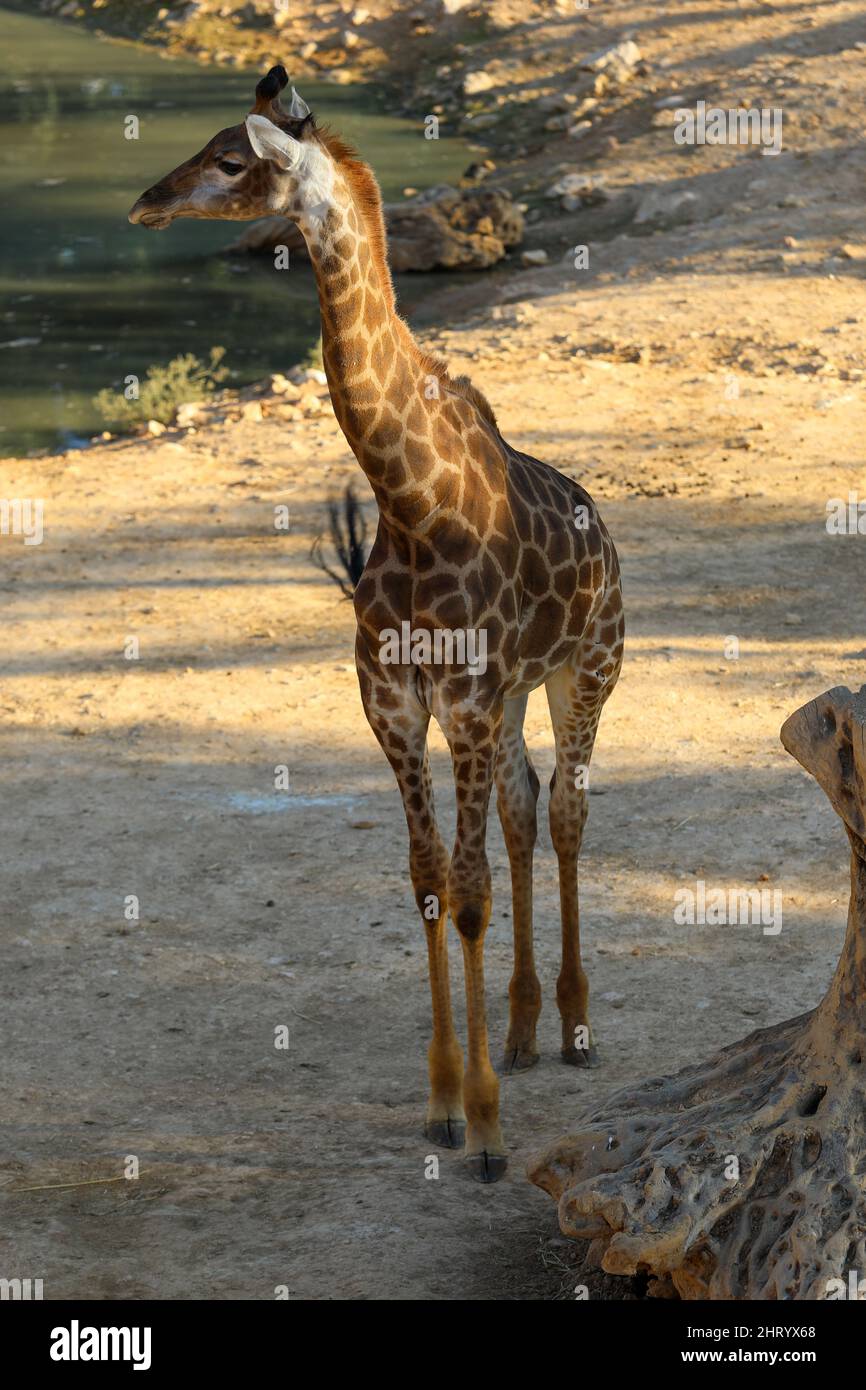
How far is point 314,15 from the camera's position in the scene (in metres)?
28.7

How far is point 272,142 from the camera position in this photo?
5.07m

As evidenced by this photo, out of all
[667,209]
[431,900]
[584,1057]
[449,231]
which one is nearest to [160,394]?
[449,231]

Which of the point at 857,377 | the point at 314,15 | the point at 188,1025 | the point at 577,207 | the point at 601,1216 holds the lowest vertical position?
the point at 188,1025

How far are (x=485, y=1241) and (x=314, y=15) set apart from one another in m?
26.6

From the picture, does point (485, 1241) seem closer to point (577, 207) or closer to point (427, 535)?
point (427, 535)

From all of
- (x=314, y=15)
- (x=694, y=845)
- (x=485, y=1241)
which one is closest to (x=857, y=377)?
(x=694, y=845)

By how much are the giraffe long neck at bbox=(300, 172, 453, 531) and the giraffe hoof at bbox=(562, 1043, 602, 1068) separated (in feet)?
6.95

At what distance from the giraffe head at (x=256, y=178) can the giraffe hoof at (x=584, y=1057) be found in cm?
310

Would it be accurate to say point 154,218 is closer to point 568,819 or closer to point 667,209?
point 568,819

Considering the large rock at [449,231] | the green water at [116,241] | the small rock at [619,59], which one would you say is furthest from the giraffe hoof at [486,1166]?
the small rock at [619,59]

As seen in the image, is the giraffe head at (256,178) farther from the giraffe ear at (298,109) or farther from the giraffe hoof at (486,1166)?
the giraffe hoof at (486,1166)

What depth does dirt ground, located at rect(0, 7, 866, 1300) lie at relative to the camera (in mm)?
5652

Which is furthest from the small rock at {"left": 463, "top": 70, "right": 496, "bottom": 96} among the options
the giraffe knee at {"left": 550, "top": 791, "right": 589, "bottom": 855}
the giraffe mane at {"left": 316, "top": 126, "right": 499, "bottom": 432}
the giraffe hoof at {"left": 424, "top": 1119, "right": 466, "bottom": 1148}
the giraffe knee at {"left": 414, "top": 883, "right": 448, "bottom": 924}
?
the giraffe hoof at {"left": 424, "top": 1119, "right": 466, "bottom": 1148}

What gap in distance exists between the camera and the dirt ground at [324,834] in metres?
5.65
